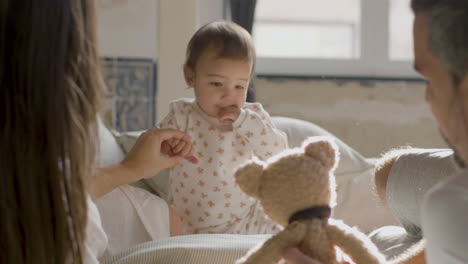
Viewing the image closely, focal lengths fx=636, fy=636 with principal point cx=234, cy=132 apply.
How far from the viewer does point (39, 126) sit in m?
0.87

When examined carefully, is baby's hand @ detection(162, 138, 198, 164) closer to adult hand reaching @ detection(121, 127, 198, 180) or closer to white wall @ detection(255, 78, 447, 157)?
adult hand reaching @ detection(121, 127, 198, 180)

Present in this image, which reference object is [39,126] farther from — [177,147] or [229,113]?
[229,113]

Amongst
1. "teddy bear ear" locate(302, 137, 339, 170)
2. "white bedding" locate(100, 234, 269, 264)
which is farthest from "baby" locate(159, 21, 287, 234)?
"teddy bear ear" locate(302, 137, 339, 170)

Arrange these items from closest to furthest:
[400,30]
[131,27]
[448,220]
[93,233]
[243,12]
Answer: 1. [448,220]
2. [93,233]
3. [131,27]
4. [243,12]
5. [400,30]

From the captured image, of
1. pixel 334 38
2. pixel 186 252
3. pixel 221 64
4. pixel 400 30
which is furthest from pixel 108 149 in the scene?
pixel 400 30

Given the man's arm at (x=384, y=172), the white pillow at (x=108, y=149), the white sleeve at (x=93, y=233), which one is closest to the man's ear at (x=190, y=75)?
the white pillow at (x=108, y=149)

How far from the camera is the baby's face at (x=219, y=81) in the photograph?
1902 mm

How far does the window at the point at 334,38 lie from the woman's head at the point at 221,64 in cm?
168

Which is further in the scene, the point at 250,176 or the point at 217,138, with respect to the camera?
the point at 217,138

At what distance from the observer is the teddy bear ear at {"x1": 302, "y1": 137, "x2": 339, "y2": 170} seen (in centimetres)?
95

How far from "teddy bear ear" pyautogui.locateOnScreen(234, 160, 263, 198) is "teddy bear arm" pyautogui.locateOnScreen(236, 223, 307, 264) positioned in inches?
3.4

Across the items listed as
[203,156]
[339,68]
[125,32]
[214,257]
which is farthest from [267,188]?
[339,68]

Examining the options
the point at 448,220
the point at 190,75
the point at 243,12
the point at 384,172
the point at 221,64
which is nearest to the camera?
the point at 448,220

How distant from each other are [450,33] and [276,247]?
0.37m
